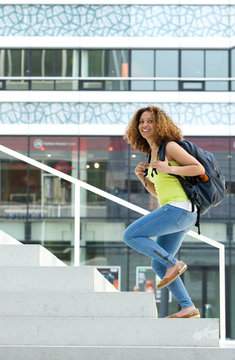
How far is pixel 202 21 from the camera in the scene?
2273 cm

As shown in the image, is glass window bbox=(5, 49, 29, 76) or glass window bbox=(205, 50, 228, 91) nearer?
glass window bbox=(205, 50, 228, 91)

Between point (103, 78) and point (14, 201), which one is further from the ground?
point (103, 78)

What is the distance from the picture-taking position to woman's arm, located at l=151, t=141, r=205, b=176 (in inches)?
167

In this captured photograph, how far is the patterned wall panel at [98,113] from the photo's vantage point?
22641 mm

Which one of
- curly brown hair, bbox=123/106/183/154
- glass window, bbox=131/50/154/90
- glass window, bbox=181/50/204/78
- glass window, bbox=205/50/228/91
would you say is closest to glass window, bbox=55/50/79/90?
glass window, bbox=131/50/154/90

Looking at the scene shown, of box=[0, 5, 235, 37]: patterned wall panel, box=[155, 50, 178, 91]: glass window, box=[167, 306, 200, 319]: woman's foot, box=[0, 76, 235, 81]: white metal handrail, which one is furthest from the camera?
box=[0, 5, 235, 37]: patterned wall panel

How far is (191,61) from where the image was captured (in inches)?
892

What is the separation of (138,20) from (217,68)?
3054 mm

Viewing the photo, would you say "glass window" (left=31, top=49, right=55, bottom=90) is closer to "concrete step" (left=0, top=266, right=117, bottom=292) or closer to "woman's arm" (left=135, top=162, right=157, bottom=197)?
"woman's arm" (left=135, top=162, right=157, bottom=197)

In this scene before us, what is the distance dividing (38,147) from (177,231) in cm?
1844

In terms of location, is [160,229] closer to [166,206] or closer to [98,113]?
[166,206]

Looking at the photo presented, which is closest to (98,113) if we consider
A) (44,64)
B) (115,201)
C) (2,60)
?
(44,64)
